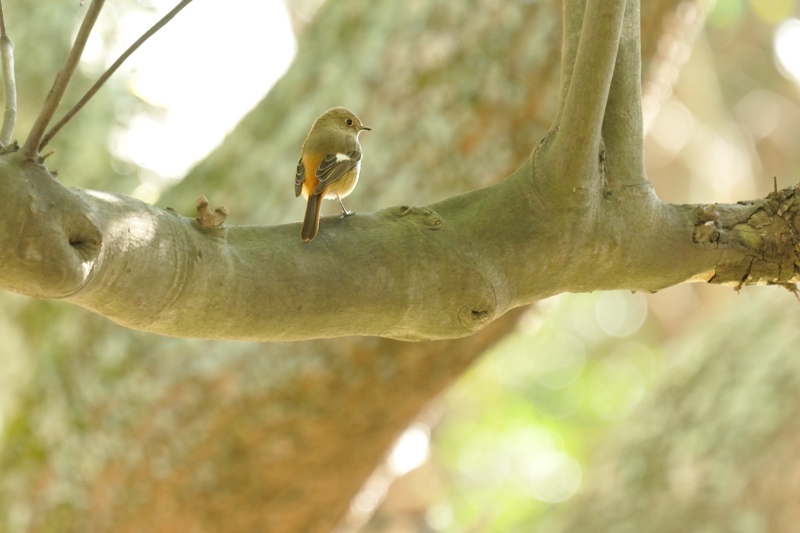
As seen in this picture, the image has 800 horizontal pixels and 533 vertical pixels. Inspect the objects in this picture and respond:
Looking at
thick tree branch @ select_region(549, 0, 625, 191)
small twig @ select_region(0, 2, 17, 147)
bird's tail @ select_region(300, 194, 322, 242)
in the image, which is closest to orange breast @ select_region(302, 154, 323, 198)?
bird's tail @ select_region(300, 194, 322, 242)

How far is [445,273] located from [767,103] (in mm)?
13960

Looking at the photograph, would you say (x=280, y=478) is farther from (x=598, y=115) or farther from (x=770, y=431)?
(x=770, y=431)

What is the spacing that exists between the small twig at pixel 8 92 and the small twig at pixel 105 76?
0.24 ft

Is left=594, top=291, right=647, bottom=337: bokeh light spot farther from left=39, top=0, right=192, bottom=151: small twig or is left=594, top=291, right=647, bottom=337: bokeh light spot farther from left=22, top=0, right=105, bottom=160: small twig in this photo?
left=22, top=0, right=105, bottom=160: small twig

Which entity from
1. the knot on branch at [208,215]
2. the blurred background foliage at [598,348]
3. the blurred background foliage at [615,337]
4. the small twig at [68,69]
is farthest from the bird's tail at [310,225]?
the blurred background foliage at [615,337]

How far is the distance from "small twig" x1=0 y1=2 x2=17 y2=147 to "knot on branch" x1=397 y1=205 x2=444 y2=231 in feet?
2.55

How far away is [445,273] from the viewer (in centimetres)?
179

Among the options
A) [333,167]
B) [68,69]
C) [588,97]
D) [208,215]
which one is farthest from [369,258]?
[333,167]

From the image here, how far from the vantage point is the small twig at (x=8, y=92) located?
139 cm

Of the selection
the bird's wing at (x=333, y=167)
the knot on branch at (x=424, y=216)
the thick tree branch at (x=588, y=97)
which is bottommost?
the knot on branch at (x=424, y=216)

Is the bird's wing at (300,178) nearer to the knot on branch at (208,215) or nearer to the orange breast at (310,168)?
the orange breast at (310,168)

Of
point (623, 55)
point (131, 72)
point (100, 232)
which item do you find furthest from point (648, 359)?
point (100, 232)

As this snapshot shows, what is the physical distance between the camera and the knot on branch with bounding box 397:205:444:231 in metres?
1.83

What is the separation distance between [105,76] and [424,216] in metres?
0.75
